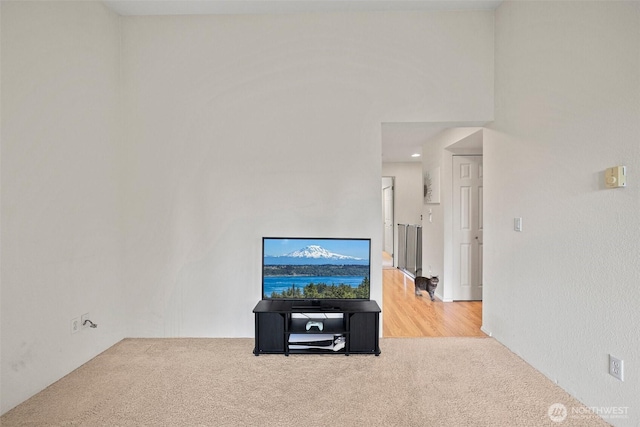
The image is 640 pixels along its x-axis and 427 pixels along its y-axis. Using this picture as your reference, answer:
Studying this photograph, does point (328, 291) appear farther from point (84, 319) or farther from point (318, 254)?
point (84, 319)

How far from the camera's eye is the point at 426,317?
3.78 m

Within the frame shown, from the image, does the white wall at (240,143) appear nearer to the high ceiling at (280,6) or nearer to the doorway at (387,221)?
the high ceiling at (280,6)

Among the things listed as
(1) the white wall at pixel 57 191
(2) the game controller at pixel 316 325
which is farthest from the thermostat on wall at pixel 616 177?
(1) the white wall at pixel 57 191

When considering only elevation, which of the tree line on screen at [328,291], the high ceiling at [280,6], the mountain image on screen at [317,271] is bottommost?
the tree line on screen at [328,291]

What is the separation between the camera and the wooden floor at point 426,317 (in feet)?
10.8

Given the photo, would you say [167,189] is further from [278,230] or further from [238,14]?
[238,14]

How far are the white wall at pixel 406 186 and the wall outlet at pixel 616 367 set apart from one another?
5422mm

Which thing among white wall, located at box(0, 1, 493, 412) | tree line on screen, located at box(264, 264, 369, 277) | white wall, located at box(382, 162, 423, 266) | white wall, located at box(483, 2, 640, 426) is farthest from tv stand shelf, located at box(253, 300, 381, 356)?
white wall, located at box(382, 162, 423, 266)

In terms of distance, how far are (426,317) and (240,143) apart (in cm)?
259

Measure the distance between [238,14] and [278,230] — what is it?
Result: 6.32ft

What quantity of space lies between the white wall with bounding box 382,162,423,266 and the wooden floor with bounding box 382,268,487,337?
256 cm

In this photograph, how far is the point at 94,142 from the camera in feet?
9.12

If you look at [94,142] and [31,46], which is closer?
[31,46]

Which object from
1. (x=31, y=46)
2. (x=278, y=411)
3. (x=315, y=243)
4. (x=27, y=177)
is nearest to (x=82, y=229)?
(x=27, y=177)
